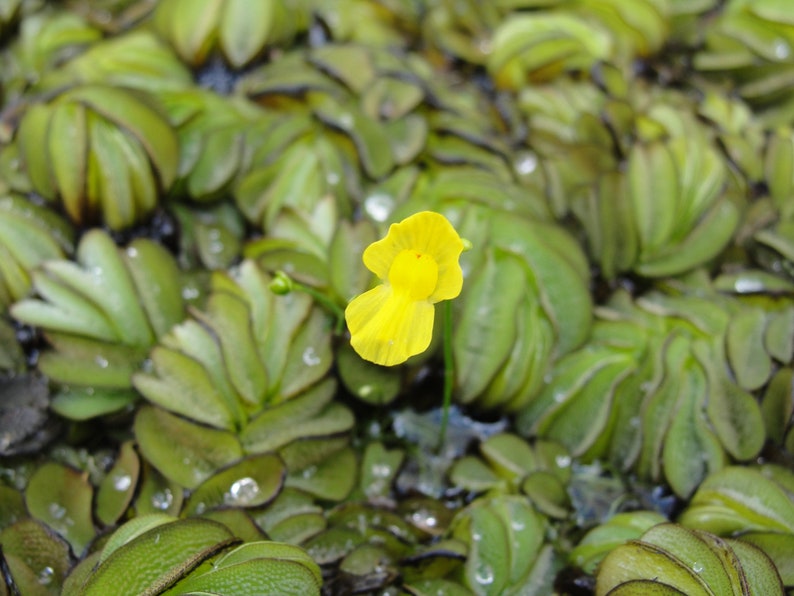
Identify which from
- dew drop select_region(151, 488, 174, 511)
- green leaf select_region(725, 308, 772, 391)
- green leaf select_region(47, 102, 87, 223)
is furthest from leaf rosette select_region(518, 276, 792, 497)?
green leaf select_region(47, 102, 87, 223)

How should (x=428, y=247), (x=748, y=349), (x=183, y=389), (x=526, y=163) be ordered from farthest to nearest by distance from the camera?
(x=526, y=163), (x=748, y=349), (x=183, y=389), (x=428, y=247)

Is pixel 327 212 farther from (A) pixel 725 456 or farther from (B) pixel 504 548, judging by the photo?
(A) pixel 725 456

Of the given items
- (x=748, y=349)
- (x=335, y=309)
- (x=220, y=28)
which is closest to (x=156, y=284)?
(x=335, y=309)

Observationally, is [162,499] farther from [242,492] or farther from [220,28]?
[220,28]

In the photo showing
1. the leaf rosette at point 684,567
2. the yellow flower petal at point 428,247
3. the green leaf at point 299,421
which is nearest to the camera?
the yellow flower petal at point 428,247

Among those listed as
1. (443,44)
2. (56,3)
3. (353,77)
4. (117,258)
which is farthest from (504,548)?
(56,3)

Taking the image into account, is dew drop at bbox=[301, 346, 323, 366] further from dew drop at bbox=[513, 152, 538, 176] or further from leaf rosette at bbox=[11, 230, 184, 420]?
dew drop at bbox=[513, 152, 538, 176]

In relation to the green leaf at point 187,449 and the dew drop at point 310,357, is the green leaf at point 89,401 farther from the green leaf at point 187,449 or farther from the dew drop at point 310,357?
the dew drop at point 310,357

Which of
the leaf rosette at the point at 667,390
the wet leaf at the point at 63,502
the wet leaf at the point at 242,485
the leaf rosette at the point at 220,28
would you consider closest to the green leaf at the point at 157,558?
the wet leaf at the point at 242,485
